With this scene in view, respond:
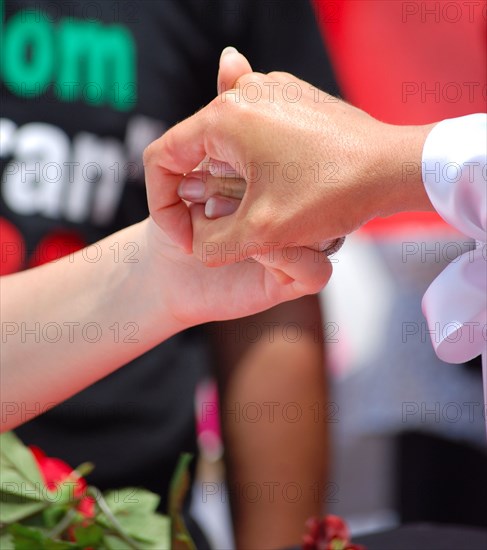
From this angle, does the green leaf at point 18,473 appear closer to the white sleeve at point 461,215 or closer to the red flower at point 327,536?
the red flower at point 327,536

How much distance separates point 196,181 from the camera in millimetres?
651

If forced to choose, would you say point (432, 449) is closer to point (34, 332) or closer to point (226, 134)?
point (34, 332)

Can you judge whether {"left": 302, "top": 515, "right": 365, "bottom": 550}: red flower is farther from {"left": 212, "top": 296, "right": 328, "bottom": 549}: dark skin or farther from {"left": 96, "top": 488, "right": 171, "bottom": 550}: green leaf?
{"left": 212, "top": 296, "right": 328, "bottom": 549}: dark skin

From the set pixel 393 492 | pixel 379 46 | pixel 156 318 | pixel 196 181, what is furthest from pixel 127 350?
pixel 393 492

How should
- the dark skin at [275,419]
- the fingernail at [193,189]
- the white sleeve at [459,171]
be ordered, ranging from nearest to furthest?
the white sleeve at [459,171] → the fingernail at [193,189] → the dark skin at [275,419]

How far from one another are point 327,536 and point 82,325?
0.26m

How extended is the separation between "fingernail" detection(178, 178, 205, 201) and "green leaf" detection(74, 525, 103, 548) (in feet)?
0.76

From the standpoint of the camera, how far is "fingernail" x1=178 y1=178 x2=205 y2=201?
0.65m

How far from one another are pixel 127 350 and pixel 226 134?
0.74ft

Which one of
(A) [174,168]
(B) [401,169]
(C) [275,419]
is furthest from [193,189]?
(C) [275,419]

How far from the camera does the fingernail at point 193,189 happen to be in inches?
25.6

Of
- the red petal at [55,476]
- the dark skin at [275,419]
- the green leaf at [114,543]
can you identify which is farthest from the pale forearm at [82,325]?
the dark skin at [275,419]

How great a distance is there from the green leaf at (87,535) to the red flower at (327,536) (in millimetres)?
141

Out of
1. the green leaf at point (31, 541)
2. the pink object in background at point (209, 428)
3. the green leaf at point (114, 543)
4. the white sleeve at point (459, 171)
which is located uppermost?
the white sleeve at point (459, 171)
